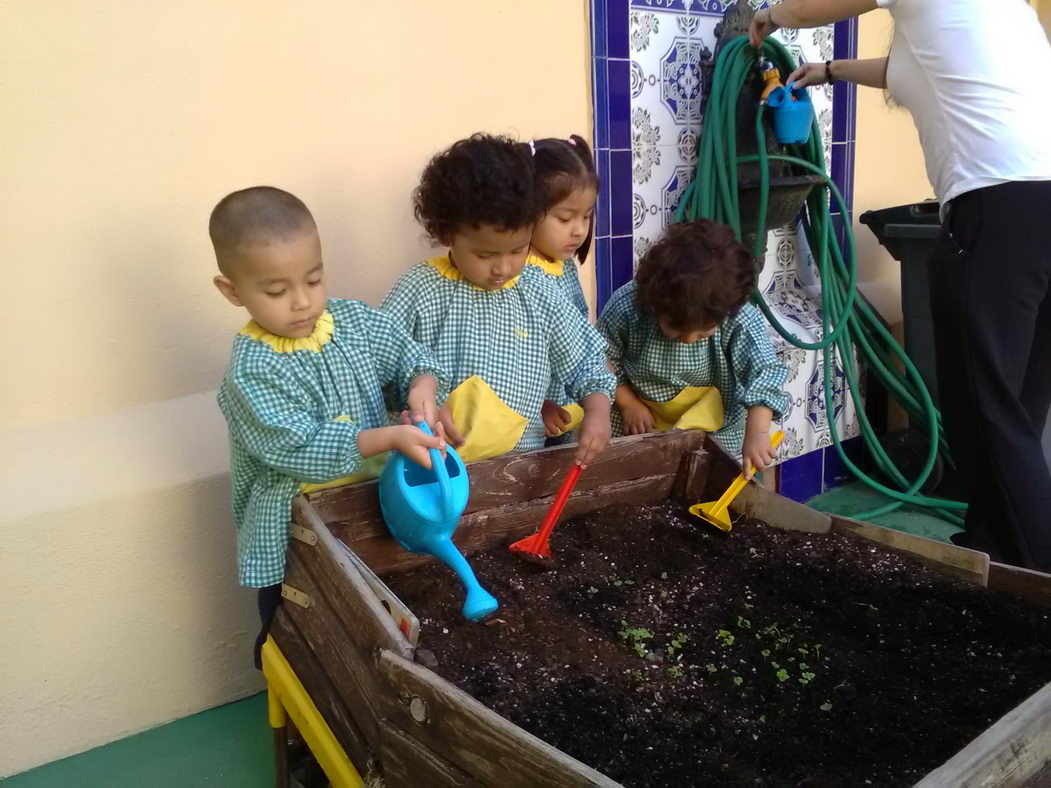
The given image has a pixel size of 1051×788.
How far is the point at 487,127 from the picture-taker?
2357 mm

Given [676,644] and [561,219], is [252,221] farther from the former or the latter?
[676,644]

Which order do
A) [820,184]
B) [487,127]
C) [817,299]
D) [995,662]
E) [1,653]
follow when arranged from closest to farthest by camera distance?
[995,662], [1,653], [487,127], [820,184], [817,299]

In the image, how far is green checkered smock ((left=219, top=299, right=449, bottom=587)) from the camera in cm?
148

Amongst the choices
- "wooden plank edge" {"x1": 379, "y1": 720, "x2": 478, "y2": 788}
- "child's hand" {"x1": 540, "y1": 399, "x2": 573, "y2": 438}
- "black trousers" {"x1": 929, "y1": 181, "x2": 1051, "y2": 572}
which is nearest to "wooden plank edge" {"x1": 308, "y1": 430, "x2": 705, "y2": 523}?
"child's hand" {"x1": 540, "y1": 399, "x2": 573, "y2": 438}

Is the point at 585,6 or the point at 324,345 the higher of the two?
the point at 585,6

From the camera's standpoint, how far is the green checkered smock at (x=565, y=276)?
211cm

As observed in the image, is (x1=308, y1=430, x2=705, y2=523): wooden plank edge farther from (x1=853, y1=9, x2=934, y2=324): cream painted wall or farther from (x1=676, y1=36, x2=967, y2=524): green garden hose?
(x1=853, y1=9, x2=934, y2=324): cream painted wall

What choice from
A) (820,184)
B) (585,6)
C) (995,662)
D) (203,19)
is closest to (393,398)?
(203,19)

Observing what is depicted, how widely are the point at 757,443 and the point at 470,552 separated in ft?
2.55

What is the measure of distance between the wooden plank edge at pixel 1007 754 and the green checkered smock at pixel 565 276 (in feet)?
4.33

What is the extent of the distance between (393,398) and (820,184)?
1783 mm

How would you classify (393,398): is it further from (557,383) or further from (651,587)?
(651,587)

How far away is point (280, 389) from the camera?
5.00 feet

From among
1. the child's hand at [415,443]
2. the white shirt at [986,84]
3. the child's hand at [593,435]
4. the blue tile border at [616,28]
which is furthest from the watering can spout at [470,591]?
the blue tile border at [616,28]
